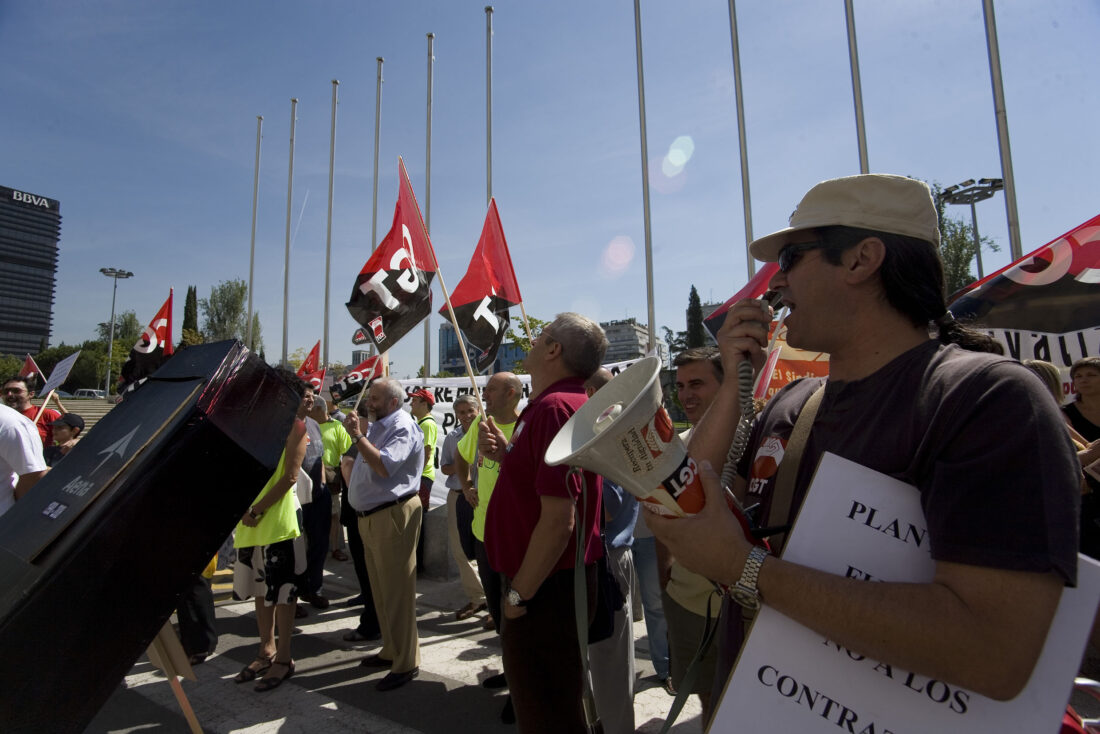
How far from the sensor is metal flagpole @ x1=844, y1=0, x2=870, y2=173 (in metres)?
9.45

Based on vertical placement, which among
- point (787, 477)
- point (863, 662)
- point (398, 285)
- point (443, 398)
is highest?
point (398, 285)

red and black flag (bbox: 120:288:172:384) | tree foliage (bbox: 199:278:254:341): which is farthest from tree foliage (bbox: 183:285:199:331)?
red and black flag (bbox: 120:288:172:384)

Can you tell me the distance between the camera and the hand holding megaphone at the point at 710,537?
3.44ft

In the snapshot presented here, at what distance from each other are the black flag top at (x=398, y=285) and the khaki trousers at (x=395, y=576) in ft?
5.54

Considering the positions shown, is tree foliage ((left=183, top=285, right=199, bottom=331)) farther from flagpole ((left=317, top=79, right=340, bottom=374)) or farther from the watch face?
the watch face

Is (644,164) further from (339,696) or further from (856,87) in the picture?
(339,696)

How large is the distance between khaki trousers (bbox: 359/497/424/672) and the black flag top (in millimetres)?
1690

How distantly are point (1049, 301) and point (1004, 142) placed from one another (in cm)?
519

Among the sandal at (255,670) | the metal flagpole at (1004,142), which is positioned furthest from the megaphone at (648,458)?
the metal flagpole at (1004,142)

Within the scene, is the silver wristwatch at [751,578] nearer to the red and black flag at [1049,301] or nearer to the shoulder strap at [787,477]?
the shoulder strap at [787,477]

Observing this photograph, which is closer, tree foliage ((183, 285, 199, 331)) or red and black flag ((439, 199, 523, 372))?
red and black flag ((439, 199, 523, 372))

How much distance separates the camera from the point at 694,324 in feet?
163

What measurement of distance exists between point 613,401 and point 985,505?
0.75m

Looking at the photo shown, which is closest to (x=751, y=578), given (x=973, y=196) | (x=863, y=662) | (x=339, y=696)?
(x=863, y=662)
